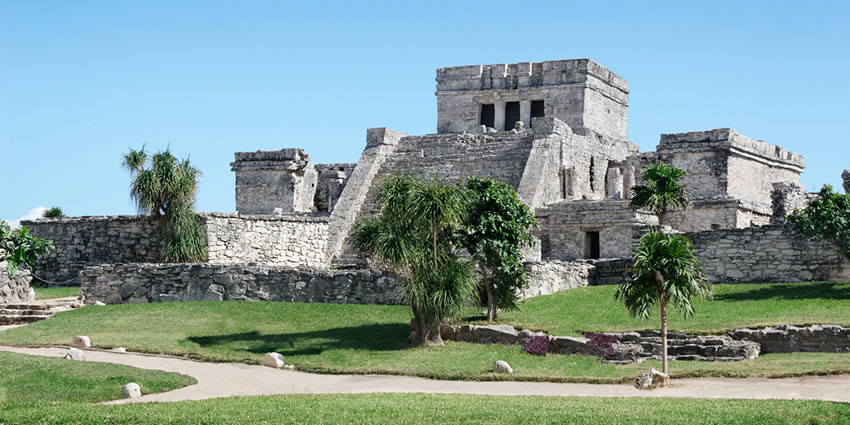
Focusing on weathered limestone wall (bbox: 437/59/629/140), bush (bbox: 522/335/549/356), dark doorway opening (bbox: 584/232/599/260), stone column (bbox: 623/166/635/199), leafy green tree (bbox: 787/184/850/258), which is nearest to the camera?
bush (bbox: 522/335/549/356)

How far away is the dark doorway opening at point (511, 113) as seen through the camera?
39.1 metres

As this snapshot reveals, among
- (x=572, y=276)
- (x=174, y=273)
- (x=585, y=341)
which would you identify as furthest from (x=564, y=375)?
(x=174, y=273)

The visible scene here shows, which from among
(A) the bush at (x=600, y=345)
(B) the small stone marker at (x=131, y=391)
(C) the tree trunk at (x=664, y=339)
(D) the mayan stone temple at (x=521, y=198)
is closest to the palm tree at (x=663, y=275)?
(C) the tree trunk at (x=664, y=339)

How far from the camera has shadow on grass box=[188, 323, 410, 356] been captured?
19.6 metres

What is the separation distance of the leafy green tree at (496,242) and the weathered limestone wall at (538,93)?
54.4ft

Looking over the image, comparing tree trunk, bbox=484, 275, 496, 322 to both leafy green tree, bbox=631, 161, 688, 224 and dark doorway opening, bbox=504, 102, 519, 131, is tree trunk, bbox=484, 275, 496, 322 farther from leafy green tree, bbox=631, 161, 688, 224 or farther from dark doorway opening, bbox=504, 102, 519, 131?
dark doorway opening, bbox=504, 102, 519, 131

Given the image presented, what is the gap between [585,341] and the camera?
60.3ft

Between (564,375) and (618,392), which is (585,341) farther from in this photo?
(618,392)

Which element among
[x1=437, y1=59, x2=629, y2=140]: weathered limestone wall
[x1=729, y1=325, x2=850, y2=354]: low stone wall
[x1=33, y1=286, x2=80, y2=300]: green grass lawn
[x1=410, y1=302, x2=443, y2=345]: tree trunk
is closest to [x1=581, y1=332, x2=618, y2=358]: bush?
[x1=729, y1=325, x2=850, y2=354]: low stone wall

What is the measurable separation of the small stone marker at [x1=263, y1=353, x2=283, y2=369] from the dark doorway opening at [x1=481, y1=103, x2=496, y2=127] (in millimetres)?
21844

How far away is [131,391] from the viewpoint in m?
15.7

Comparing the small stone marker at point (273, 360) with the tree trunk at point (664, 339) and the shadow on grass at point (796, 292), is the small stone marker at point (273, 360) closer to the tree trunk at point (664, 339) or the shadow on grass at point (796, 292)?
the tree trunk at point (664, 339)

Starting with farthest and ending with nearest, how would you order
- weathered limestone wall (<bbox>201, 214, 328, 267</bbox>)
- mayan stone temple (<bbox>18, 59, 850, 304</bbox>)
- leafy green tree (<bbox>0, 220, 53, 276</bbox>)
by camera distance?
weathered limestone wall (<bbox>201, 214, 328, 267</bbox>), mayan stone temple (<bbox>18, 59, 850, 304</bbox>), leafy green tree (<bbox>0, 220, 53, 276</bbox>)

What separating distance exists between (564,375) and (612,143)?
20.6 meters
